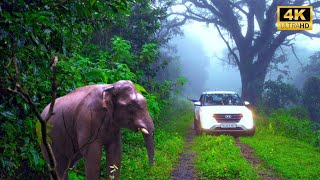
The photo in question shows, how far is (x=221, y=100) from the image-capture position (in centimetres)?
1410

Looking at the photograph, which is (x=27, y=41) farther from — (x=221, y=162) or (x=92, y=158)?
(x=221, y=162)

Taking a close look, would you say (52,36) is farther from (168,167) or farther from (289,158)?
(289,158)

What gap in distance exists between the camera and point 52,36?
350 cm

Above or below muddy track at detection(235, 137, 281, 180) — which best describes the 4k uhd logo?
above

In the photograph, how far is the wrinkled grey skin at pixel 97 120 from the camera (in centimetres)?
396

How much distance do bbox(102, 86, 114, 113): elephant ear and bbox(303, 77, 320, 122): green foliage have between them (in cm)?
2218

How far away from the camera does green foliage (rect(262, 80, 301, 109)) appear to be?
25.3 metres

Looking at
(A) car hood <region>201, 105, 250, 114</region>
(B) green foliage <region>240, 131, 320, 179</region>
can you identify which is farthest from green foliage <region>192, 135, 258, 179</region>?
(A) car hood <region>201, 105, 250, 114</region>

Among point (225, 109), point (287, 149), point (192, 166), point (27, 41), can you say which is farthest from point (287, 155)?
point (27, 41)

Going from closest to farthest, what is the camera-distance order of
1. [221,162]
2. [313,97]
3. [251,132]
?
[221,162], [251,132], [313,97]

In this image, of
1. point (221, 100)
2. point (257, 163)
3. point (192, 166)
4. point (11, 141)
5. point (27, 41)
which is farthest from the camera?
point (221, 100)

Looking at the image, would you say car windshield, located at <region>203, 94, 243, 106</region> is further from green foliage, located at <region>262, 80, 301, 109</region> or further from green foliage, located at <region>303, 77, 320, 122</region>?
green foliage, located at <region>262, 80, 301, 109</region>

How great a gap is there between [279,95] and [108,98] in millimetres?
23705

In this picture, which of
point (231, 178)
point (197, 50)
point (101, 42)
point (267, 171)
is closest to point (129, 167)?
point (231, 178)
